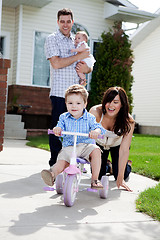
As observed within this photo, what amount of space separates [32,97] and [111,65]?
2.73 m

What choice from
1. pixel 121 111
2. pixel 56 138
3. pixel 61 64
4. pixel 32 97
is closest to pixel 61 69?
pixel 61 64

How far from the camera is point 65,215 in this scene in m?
3.07

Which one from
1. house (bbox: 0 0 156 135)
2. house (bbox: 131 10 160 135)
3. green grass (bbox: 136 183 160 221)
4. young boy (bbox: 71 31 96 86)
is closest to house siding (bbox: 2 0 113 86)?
house (bbox: 0 0 156 135)

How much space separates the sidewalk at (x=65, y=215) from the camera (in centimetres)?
261

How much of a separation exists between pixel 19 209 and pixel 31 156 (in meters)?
3.22

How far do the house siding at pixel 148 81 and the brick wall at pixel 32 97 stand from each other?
18.9 ft

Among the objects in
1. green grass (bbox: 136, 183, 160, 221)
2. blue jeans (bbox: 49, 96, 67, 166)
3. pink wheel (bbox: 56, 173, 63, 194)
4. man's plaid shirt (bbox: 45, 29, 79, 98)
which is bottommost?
green grass (bbox: 136, 183, 160, 221)

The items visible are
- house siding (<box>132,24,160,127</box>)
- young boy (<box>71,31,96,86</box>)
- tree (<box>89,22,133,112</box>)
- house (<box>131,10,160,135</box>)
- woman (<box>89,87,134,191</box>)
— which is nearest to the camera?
woman (<box>89,87,134,191</box>)

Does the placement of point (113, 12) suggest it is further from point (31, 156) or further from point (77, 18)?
point (31, 156)

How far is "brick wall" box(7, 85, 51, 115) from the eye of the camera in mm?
11462

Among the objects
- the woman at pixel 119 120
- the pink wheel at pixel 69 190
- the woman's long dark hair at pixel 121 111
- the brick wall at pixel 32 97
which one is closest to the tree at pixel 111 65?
the brick wall at pixel 32 97

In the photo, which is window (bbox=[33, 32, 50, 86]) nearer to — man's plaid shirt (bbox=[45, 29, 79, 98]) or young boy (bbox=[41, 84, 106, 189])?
man's plaid shirt (bbox=[45, 29, 79, 98])

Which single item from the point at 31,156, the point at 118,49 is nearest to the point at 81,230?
the point at 31,156

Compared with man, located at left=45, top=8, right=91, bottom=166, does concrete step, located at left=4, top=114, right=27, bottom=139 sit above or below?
below
